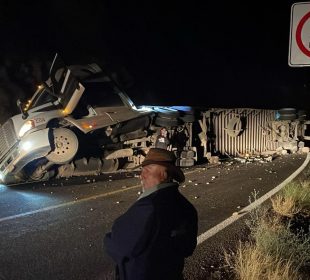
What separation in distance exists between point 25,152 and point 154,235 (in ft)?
25.7

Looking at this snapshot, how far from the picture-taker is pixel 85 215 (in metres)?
7.28

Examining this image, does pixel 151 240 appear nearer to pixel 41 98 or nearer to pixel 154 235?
pixel 154 235

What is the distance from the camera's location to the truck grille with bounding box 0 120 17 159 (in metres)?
10.2

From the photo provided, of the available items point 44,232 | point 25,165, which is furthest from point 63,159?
point 44,232

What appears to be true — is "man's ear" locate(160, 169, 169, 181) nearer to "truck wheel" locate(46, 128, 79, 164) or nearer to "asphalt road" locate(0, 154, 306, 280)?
"asphalt road" locate(0, 154, 306, 280)

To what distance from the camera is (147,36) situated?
96.6ft

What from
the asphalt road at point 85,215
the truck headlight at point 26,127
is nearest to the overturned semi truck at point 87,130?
the truck headlight at point 26,127

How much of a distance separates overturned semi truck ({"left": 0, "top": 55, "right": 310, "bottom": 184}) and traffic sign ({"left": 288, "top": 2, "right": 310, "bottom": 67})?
570cm

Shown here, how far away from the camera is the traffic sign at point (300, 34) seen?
4.90 meters

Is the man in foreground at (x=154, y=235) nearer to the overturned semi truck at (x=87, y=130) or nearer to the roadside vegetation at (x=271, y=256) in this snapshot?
the roadside vegetation at (x=271, y=256)

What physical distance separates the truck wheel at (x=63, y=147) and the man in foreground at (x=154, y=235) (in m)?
7.82

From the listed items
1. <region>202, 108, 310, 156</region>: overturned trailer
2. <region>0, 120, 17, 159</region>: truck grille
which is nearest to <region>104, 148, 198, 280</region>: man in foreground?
<region>0, 120, 17, 159</region>: truck grille

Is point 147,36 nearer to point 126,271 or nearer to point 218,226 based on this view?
point 218,226

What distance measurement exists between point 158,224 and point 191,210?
1.12ft
